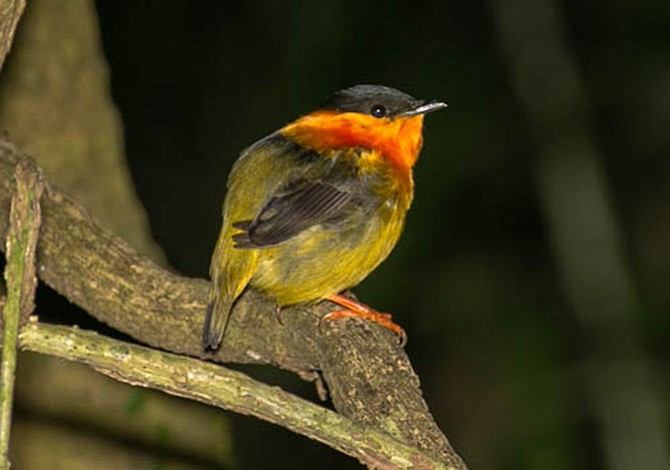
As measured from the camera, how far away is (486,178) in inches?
285

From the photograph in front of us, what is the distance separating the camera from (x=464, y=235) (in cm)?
740

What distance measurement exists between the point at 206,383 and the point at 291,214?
4.96ft

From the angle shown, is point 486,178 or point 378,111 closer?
point 378,111

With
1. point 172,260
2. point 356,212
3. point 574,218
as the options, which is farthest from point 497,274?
point 356,212

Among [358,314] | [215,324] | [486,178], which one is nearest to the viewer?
[215,324]

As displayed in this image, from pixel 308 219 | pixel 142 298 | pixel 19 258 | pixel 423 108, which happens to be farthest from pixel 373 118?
pixel 19 258

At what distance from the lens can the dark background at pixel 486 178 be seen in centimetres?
582

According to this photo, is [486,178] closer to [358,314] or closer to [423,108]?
[423,108]

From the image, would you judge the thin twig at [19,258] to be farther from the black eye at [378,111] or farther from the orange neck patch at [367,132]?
the black eye at [378,111]

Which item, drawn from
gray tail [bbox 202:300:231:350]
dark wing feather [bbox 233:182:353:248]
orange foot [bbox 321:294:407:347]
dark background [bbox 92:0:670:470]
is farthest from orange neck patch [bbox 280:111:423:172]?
dark background [bbox 92:0:670:470]

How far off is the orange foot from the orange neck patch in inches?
20.5

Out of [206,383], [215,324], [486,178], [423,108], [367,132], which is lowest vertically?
[215,324]

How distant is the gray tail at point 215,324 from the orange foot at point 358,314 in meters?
0.30

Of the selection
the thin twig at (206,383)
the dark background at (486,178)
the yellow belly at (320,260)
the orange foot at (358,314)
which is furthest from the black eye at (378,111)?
the thin twig at (206,383)
